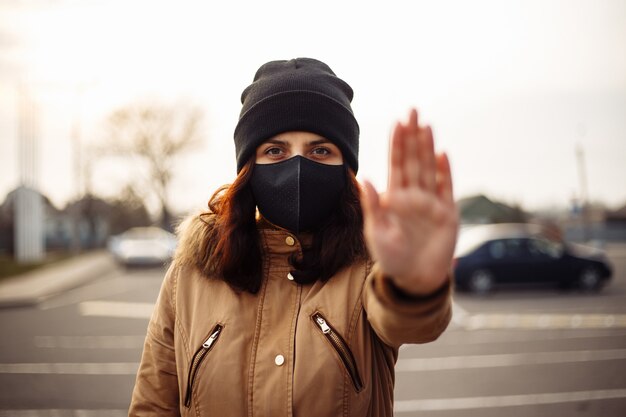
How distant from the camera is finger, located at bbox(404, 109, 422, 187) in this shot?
1228 mm

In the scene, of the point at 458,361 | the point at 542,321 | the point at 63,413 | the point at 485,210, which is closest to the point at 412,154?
the point at 63,413

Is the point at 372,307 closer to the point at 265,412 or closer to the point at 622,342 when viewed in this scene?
the point at 265,412

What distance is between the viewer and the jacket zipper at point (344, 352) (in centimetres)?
160

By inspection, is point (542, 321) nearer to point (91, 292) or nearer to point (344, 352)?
point (344, 352)

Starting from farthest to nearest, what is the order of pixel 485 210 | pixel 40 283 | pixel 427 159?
pixel 485 210 → pixel 40 283 → pixel 427 159

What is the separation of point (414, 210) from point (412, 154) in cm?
14

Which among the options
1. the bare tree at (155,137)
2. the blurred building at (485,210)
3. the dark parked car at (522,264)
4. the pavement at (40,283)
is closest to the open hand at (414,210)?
the dark parked car at (522,264)

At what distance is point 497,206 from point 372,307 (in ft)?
79.3

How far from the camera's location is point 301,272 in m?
1.77

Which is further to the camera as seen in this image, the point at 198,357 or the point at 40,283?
the point at 40,283

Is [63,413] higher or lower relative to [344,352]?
lower

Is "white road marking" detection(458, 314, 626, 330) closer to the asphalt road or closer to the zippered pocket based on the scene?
the asphalt road

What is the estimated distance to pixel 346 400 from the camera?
1584mm

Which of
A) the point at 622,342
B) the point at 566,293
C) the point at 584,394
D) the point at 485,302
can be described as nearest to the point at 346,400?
the point at 584,394
